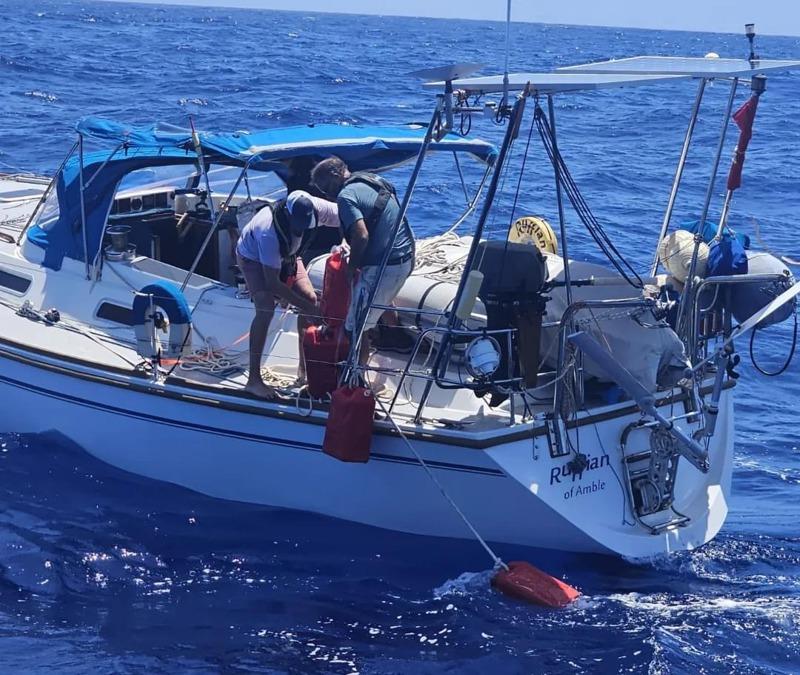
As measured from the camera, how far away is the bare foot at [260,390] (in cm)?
687

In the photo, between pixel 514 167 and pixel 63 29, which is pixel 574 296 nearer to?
pixel 514 167

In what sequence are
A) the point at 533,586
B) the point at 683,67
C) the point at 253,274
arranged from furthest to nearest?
the point at 253,274, the point at 533,586, the point at 683,67

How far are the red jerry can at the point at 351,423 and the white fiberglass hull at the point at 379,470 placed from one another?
0.51ft

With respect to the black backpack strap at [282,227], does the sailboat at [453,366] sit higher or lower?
lower

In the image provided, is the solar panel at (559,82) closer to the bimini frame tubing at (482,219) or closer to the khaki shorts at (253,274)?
the bimini frame tubing at (482,219)

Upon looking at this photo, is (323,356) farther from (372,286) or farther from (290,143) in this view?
(290,143)

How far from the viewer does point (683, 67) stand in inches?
240

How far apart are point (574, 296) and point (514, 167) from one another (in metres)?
9.60

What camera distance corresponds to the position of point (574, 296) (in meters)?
6.96

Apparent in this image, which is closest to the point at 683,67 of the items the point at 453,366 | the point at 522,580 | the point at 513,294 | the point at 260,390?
the point at 513,294

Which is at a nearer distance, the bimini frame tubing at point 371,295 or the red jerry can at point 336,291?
the bimini frame tubing at point 371,295

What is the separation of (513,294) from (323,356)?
118cm

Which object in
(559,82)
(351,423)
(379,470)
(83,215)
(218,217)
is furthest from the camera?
(83,215)

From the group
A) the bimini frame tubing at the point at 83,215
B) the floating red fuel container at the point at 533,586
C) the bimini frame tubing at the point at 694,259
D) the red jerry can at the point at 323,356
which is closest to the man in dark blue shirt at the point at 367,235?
the red jerry can at the point at 323,356
